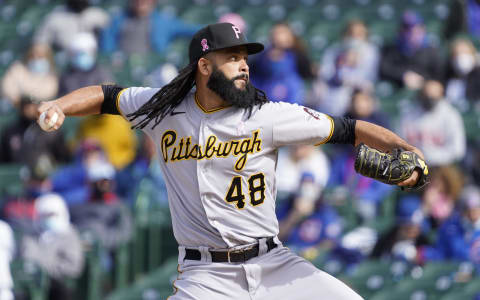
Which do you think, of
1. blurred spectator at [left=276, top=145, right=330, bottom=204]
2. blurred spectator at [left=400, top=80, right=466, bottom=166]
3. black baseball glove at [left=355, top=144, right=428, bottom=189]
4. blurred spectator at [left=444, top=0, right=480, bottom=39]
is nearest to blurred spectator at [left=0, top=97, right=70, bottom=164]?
blurred spectator at [left=276, top=145, right=330, bottom=204]

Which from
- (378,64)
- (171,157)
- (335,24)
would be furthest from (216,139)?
(335,24)

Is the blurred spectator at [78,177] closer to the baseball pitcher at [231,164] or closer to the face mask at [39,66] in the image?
the face mask at [39,66]

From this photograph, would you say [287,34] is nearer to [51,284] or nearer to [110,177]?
[110,177]

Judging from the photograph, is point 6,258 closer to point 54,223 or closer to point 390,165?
point 54,223

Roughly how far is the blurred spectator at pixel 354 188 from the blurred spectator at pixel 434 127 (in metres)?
0.53

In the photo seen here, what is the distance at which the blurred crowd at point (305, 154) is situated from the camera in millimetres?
7505

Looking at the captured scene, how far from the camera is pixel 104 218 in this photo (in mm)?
7879

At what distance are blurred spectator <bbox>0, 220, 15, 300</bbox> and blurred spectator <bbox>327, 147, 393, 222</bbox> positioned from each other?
2.54 meters

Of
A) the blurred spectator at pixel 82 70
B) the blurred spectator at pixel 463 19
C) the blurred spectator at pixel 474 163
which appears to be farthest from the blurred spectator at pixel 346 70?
the blurred spectator at pixel 82 70

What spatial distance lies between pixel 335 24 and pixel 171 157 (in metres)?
6.55

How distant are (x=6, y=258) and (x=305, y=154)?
101 inches

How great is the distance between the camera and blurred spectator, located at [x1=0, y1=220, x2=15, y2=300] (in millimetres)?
7121

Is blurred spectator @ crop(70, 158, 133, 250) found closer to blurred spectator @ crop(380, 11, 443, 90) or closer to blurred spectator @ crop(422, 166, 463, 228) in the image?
blurred spectator @ crop(422, 166, 463, 228)

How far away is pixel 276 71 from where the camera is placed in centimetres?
914
